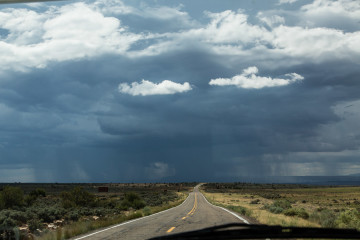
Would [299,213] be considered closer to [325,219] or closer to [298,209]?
[298,209]

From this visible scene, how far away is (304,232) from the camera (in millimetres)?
4258

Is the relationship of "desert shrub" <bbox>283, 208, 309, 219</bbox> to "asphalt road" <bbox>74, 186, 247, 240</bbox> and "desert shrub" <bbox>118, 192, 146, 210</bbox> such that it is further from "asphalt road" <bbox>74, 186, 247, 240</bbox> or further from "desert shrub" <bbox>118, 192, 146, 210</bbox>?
"desert shrub" <bbox>118, 192, 146, 210</bbox>

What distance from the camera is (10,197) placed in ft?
116

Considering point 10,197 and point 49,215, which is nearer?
point 49,215

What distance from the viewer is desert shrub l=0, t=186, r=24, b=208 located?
34750 mm

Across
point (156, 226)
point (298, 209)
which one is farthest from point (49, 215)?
point (298, 209)

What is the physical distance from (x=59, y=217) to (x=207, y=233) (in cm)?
2389

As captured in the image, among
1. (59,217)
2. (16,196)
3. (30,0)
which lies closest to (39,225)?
(59,217)

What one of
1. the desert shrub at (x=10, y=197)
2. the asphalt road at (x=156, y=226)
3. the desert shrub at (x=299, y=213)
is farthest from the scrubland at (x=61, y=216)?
the desert shrub at (x=299, y=213)

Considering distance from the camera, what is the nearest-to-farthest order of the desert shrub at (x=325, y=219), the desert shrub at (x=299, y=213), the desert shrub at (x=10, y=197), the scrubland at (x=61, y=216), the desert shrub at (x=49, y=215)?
1. the scrubland at (x=61, y=216)
2. the desert shrub at (x=325, y=219)
3. the desert shrub at (x=299, y=213)
4. the desert shrub at (x=49, y=215)
5. the desert shrub at (x=10, y=197)

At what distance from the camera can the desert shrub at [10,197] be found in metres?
34.8

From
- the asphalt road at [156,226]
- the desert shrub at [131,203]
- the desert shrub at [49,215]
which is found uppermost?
the asphalt road at [156,226]

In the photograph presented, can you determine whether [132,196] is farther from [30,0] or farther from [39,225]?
[30,0]

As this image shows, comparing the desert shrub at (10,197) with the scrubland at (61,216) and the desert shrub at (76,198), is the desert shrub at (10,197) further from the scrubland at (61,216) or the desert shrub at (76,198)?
the desert shrub at (76,198)
